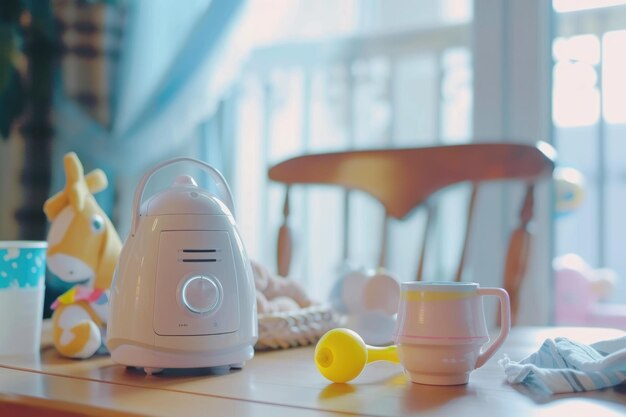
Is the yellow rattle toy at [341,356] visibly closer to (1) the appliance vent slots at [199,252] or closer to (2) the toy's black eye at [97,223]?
(1) the appliance vent slots at [199,252]

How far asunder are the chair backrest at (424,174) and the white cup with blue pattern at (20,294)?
0.73 m

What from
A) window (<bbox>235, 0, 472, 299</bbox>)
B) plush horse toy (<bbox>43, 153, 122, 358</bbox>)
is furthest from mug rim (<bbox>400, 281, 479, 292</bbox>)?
window (<bbox>235, 0, 472, 299</bbox>)

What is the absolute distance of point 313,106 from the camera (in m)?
2.03

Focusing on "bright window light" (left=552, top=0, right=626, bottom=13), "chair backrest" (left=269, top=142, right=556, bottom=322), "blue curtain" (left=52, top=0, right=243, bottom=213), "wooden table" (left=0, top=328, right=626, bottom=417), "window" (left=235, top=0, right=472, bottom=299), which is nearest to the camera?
"wooden table" (left=0, top=328, right=626, bottom=417)

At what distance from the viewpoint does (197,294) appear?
690 mm

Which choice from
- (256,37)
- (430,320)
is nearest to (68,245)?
(430,320)

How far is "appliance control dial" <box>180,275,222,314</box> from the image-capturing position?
69 centimetres

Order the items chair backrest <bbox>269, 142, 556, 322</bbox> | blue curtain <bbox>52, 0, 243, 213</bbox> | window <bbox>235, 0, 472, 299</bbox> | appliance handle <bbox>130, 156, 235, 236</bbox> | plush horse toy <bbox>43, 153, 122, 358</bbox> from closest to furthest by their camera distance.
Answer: appliance handle <bbox>130, 156, 235, 236</bbox>, plush horse toy <bbox>43, 153, 122, 358</bbox>, chair backrest <bbox>269, 142, 556, 322</bbox>, window <bbox>235, 0, 472, 299</bbox>, blue curtain <bbox>52, 0, 243, 213</bbox>

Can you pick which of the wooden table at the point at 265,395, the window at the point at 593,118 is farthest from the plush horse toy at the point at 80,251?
the window at the point at 593,118

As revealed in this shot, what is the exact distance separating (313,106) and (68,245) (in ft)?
3.98

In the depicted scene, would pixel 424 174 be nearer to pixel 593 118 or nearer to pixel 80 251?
pixel 593 118

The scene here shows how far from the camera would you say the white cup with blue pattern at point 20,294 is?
31.8 inches

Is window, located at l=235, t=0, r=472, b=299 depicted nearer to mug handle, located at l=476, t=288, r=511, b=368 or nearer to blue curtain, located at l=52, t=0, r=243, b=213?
blue curtain, located at l=52, t=0, r=243, b=213

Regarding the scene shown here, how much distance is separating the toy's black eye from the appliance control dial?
27 cm
